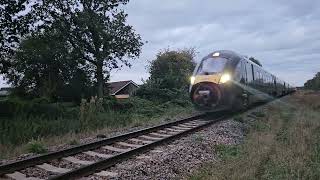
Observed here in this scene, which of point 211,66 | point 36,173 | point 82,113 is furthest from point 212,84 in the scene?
point 36,173

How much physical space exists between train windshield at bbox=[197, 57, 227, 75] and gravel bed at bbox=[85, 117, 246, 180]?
19.9 feet

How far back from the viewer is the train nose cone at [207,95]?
20.1m

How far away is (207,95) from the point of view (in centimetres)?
2020

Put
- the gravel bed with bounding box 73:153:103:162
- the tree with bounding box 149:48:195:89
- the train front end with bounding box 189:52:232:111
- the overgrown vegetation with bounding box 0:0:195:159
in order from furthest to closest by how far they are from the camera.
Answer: the tree with bounding box 149:48:195:89 < the overgrown vegetation with bounding box 0:0:195:159 < the train front end with bounding box 189:52:232:111 < the gravel bed with bounding box 73:153:103:162

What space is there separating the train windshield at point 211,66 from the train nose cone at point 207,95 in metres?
0.71

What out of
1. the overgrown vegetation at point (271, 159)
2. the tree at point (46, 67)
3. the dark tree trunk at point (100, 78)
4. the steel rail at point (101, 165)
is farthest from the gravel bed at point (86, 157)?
the dark tree trunk at point (100, 78)

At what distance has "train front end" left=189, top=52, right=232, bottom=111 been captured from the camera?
20.1 m

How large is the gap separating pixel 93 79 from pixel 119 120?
2621 cm

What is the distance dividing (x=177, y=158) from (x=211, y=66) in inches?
446

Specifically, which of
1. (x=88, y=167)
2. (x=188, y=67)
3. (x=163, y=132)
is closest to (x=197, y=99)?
(x=163, y=132)

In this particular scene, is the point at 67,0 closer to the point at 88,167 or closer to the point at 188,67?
the point at 188,67

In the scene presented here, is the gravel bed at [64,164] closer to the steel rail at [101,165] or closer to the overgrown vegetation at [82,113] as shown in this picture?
the steel rail at [101,165]

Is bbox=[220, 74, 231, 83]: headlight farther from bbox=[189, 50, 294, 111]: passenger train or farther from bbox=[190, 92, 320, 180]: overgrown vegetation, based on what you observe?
bbox=[190, 92, 320, 180]: overgrown vegetation

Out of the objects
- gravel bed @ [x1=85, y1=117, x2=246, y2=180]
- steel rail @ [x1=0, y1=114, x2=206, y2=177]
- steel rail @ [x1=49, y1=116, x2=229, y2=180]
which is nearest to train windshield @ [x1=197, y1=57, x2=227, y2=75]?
gravel bed @ [x1=85, y1=117, x2=246, y2=180]
